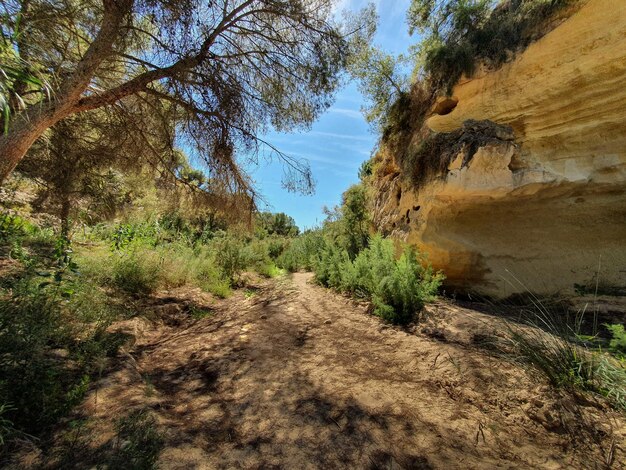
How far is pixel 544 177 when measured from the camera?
4.42m

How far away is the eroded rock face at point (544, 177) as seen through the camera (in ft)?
13.3

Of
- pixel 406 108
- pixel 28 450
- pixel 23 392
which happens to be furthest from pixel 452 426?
pixel 406 108

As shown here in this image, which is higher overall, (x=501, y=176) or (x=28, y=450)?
(x=501, y=176)

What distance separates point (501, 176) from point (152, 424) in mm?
5555

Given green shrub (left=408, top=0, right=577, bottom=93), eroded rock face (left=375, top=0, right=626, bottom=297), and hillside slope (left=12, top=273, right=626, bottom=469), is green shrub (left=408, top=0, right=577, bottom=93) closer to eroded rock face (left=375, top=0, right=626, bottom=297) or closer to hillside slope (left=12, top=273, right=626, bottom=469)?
eroded rock face (left=375, top=0, right=626, bottom=297)

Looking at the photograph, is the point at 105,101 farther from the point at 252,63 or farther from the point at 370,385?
the point at 370,385

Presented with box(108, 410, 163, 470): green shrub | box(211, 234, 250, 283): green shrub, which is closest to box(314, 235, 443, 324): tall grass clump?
box(108, 410, 163, 470): green shrub

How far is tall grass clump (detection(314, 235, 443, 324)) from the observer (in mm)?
3957

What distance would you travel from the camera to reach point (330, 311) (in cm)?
489

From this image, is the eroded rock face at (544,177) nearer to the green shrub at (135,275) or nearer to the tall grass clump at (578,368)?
the tall grass clump at (578,368)

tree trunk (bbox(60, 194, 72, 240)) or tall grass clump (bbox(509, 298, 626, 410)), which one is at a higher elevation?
tree trunk (bbox(60, 194, 72, 240))

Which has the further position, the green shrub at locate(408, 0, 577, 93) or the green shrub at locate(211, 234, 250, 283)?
the green shrub at locate(211, 234, 250, 283)

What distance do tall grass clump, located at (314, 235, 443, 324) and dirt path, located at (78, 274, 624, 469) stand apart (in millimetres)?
439

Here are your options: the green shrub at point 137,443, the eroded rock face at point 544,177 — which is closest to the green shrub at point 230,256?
the eroded rock face at point 544,177
